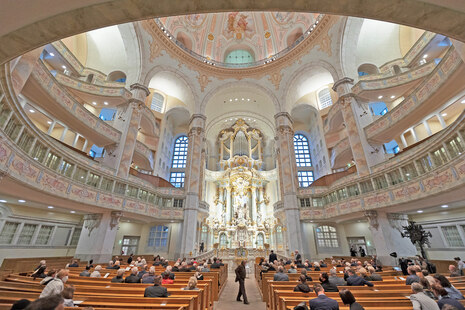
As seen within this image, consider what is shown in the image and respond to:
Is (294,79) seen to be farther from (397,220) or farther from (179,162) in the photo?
(179,162)

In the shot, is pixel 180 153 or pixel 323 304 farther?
pixel 180 153

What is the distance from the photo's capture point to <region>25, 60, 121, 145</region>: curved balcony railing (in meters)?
10.4

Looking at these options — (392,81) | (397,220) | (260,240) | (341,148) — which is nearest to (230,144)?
(260,240)

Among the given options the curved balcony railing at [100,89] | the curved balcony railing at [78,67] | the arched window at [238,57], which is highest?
the arched window at [238,57]

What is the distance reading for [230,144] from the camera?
30094 millimetres

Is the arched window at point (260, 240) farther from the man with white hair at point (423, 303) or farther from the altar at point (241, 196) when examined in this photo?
the man with white hair at point (423, 303)

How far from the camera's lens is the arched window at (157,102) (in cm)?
2403

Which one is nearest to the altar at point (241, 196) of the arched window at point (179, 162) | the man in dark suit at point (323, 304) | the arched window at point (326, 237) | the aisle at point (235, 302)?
the arched window at point (179, 162)

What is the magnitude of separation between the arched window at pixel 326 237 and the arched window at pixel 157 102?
2114 cm

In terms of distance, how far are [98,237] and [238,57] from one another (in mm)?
24413

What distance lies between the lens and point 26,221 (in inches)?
488

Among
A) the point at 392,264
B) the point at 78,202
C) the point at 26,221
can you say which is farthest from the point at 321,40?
the point at 26,221

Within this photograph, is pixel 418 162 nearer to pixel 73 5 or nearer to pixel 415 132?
pixel 415 132

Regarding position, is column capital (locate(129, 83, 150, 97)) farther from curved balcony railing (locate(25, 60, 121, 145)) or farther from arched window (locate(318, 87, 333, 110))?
arched window (locate(318, 87, 333, 110))
